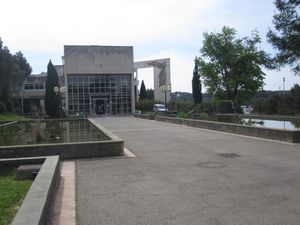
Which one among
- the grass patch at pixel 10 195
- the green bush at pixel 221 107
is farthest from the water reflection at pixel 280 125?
the green bush at pixel 221 107

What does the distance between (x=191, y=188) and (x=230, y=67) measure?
41819 mm

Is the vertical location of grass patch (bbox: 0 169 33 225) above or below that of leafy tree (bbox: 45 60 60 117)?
below

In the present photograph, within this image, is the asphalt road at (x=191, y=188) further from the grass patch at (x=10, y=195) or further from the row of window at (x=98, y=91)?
the row of window at (x=98, y=91)

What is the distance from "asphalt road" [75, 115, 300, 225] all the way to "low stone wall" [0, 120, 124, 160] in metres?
0.41

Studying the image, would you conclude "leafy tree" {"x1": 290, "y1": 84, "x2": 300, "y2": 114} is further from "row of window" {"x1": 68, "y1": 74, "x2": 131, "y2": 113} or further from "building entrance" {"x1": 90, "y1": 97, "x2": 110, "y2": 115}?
"building entrance" {"x1": 90, "y1": 97, "x2": 110, "y2": 115}

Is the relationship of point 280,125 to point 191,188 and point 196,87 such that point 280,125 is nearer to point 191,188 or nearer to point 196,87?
point 191,188

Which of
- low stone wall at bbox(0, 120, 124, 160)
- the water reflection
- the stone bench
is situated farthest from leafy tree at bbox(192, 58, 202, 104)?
the stone bench

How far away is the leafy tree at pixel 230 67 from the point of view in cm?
4316

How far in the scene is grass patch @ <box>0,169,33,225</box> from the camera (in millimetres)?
3759

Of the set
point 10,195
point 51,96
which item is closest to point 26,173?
point 10,195

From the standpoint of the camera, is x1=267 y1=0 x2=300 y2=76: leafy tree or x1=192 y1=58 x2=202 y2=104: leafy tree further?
x1=192 y1=58 x2=202 y2=104: leafy tree

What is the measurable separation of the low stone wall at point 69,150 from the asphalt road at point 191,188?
410 mm

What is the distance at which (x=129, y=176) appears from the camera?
6.19 metres

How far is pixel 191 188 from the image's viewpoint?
5.29 m
